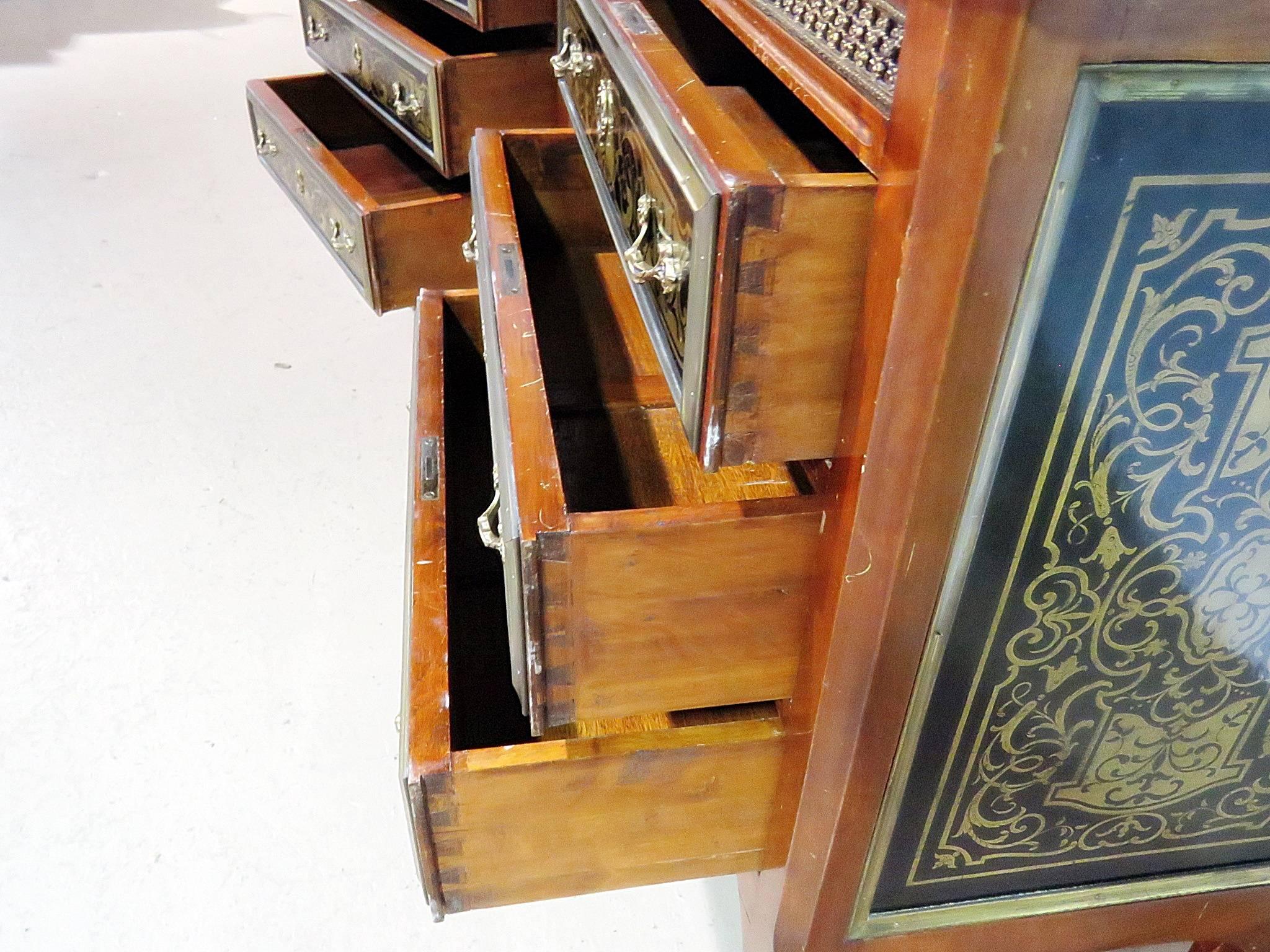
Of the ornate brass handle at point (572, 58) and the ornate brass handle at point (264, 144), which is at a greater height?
the ornate brass handle at point (572, 58)

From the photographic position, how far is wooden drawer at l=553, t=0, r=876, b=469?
14.8 inches

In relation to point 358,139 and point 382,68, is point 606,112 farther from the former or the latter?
point 358,139

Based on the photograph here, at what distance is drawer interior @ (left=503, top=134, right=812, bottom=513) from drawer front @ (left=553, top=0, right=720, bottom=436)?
126mm

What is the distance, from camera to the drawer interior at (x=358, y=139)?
4.80ft

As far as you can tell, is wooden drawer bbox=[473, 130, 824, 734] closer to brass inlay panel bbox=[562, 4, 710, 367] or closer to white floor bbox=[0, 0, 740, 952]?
brass inlay panel bbox=[562, 4, 710, 367]

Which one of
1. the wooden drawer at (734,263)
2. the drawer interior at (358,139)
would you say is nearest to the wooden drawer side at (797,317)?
the wooden drawer at (734,263)

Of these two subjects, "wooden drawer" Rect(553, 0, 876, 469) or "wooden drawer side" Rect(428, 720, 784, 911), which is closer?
"wooden drawer" Rect(553, 0, 876, 469)

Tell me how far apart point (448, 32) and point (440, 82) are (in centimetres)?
40

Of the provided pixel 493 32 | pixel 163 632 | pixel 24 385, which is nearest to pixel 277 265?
pixel 24 385

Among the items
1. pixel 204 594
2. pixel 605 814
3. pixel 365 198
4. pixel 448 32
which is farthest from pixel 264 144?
pixel 605 814

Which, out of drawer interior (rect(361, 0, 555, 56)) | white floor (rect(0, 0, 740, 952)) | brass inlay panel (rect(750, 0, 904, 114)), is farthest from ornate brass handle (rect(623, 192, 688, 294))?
drawer interior (rect(361, 0, 555, 56))

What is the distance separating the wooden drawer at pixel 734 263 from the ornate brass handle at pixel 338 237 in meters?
0.71

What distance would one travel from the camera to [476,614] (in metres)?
0.83

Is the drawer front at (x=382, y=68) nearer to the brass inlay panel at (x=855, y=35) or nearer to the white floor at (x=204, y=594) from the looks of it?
the white floor at (x=204, y=594)
